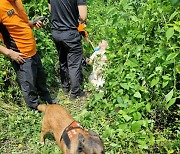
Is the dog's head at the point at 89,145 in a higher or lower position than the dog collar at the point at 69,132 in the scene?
higher

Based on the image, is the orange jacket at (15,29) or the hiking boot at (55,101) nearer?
the orange jacket at (15,29)

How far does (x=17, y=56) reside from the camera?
4859mm

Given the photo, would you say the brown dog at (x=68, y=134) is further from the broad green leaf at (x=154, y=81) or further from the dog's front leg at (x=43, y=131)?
the broad green leaf at (x=154, y=81)

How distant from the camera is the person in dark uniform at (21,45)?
15.2 feet

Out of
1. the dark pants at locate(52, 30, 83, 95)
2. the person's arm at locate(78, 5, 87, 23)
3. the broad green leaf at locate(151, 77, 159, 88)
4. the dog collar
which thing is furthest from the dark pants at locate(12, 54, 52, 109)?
the broad green leaf at locate(151, 77, 159, 88)

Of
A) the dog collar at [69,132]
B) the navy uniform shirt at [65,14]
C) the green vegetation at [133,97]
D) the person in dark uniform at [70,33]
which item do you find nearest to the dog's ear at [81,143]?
the dog collar at [69,132]

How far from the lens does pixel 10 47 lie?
4.96m

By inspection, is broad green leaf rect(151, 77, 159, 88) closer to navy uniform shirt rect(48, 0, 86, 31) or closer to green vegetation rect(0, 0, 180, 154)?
green vegetation rect(0, 0, 180, 154)

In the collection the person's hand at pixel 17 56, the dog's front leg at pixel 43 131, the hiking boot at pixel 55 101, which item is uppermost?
the person's hand at pixel 17 56

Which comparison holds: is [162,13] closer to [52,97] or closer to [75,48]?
[75,48]

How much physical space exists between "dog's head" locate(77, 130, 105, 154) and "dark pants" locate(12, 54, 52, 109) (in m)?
1.66

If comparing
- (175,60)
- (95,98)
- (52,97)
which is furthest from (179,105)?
(52,97)

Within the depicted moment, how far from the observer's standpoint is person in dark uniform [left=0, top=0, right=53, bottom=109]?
4.64m

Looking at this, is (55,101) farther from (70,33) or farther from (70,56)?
(70,33)
